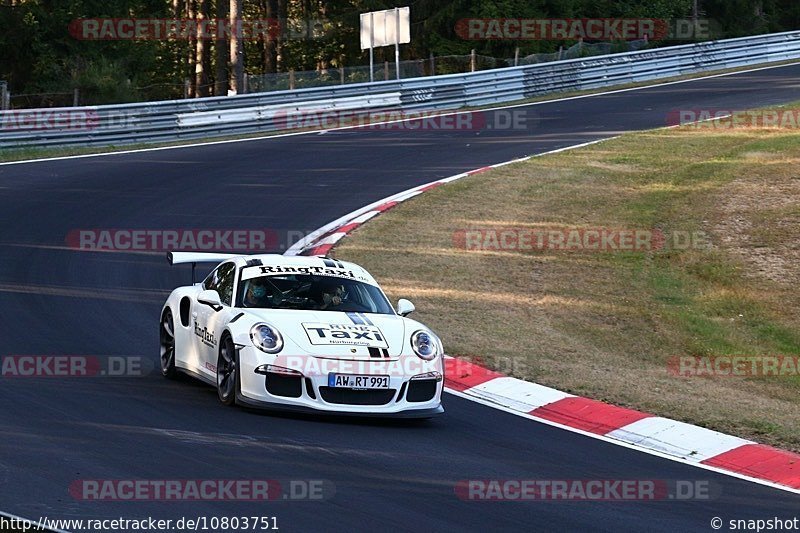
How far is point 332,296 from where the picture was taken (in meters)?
10.6

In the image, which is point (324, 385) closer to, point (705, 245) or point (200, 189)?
point (705, 245)

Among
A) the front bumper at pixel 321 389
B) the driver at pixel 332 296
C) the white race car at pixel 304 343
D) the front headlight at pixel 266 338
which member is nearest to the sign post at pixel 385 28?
the white race car at pixel 304 343

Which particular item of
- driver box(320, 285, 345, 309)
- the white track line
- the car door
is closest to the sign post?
the car door

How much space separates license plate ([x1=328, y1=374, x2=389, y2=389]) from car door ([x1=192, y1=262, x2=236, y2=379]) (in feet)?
4.19

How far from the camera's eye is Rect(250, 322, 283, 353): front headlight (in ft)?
31.0

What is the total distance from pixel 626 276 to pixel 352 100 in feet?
47.6

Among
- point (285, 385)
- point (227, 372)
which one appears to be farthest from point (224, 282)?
point (285, 385)

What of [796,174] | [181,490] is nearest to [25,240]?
[181,490]

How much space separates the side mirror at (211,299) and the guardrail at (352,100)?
16.4 m

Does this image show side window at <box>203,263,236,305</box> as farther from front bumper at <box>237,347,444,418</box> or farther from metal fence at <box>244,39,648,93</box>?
metal fence at <box>244,39,648,93</box>

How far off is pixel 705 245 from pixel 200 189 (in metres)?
8.59

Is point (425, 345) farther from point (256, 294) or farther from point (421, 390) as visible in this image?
point (256, 294)

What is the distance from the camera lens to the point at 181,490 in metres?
7.17

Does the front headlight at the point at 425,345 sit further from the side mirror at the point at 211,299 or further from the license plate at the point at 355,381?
the side mirror at the point at 211,299
